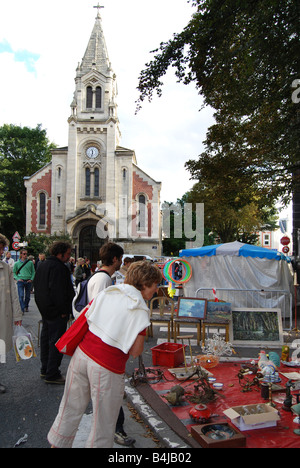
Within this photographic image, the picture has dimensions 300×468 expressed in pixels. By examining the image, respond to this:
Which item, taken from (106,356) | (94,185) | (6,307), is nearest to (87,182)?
(94,185)

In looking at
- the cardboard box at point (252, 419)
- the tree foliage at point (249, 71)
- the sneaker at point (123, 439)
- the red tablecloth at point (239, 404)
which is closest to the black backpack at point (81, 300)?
the sneaker at point (123, 439)

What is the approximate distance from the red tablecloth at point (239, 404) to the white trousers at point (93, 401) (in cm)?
171

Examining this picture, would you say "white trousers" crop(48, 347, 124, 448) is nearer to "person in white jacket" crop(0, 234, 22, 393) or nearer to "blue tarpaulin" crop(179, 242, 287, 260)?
"person in white jacket" crop(0, 234, 22, 393)

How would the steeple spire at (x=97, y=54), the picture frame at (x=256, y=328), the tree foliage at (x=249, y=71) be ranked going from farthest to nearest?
the steeple spire at (x=97, y=54), the picture frame at (x=256, y=328), the tree foliage at (x=249, y=71)

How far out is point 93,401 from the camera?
251 cm

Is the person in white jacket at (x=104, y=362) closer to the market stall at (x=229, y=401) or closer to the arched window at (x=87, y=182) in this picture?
the market stall at (x=229, y=401)

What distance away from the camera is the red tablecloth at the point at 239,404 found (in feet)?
11.8

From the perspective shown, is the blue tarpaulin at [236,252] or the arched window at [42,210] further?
the arched window at [42,210]

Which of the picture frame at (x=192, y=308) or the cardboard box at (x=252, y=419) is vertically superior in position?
the picture frame at (x=192, y=308)

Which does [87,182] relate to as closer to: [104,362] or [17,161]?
[17,161]

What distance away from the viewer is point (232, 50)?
7660mm

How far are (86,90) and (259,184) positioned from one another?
26.9 meters
